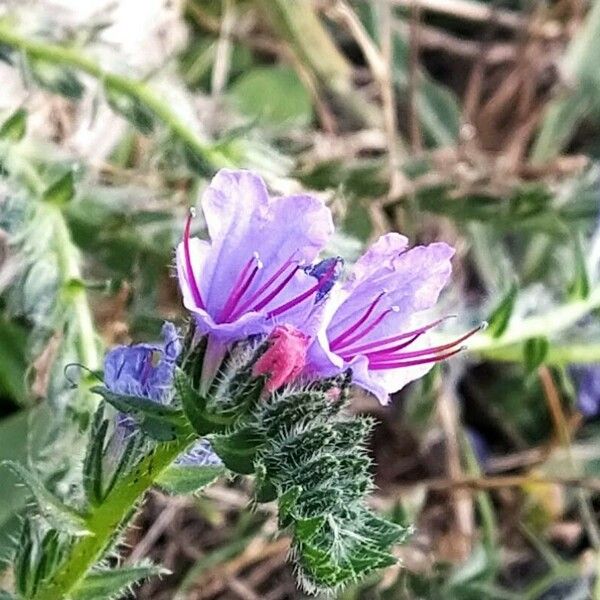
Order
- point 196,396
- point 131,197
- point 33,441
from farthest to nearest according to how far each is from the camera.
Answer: point 131,197 → point 33,441 → point 196,396

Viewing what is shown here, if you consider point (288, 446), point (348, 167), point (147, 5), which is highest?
point (288, 446)

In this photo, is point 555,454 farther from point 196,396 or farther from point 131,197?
point 196,396

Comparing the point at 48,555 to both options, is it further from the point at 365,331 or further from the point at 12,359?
the point at 12,359

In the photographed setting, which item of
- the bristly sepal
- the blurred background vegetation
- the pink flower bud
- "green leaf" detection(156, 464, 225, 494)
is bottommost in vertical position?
the blurred background vegetation

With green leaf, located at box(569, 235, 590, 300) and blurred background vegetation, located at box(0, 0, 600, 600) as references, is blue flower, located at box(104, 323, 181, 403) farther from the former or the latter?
green leaf, located at box(569, 235, 590, 300)

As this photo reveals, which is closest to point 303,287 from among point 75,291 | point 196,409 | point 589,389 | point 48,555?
point 196,409

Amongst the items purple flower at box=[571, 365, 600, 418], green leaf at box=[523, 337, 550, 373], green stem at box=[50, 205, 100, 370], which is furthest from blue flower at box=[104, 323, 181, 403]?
purple flower at box=[571, 365, 600, 418]

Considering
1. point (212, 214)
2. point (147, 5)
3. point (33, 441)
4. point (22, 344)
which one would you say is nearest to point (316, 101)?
point (147, 5)
